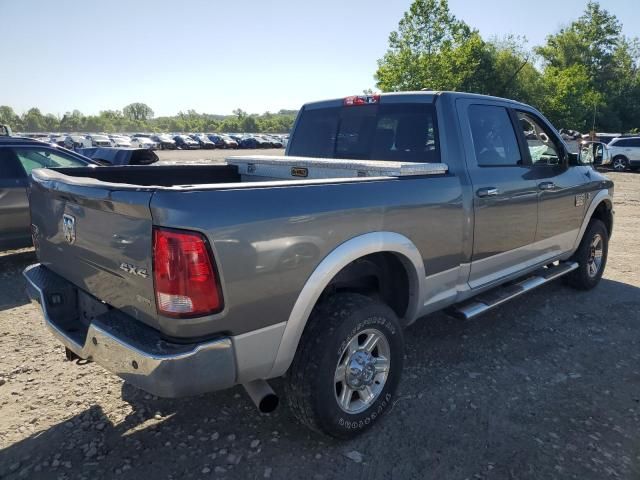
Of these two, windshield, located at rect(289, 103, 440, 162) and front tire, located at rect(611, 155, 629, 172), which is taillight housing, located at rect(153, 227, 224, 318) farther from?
front tire, located at rect(611, 155, 629, 172)

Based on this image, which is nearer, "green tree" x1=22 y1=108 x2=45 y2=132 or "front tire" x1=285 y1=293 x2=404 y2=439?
"front tire" x1=285 y1=293 x2=404 y2=439

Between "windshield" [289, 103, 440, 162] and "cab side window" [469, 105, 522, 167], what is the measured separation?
15.1 inches

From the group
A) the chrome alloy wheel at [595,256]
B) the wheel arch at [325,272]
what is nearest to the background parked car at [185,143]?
the chrome alloy wheel at [595,256]

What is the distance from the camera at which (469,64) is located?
39438 mm

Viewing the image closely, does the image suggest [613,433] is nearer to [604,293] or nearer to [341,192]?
[341,192]

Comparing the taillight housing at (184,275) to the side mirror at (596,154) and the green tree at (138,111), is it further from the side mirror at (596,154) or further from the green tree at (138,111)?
the green tree at (138,111)

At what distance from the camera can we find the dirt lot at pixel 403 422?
2.49 meters

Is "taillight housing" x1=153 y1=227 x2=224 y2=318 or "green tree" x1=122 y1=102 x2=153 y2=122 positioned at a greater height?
"green tree" x1=122 y1=102 x2=153 y2=122

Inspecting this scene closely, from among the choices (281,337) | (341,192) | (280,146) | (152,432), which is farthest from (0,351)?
(280,146)

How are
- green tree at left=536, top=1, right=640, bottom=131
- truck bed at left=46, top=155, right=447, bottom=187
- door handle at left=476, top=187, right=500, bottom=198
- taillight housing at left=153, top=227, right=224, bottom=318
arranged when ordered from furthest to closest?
green tree at left=536, top=1, right=640, bottom=131, door handle at left=476, top=187, right=500, bottom=198, truck bed at left=46, top=155, right=447, bottom=187, taillight housing at left=153, top=227, right=224, bottom=318

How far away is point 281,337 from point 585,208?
3.93m

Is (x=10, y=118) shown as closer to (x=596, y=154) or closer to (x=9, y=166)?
(x=9, y=166)

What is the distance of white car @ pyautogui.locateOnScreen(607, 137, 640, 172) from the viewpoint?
22.0 metres

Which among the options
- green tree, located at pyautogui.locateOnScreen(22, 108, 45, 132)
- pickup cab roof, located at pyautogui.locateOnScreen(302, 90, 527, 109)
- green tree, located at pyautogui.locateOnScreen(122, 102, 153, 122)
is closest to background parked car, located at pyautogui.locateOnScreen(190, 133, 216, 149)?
pickup cab roof, located at pyautogui.locateOnScreen(302, 90, 527, 109)
